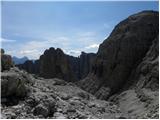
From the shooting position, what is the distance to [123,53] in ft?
195

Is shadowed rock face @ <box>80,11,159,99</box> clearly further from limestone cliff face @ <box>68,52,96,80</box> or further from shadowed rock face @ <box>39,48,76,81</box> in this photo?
limestone cliff face @ <box>68,52,96,80</box>

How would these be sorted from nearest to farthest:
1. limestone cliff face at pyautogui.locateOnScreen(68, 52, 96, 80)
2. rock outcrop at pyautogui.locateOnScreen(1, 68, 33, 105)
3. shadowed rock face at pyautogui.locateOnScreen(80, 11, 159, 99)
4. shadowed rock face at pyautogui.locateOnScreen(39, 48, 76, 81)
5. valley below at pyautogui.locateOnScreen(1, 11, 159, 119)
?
rock outcrop at pyautogui.locateOnScreen(1, 68, 33, 105) < valley below at pyautogui.locateOnScreen(1, 11, 159, 119) < shadowed rock face at pyautogui.locateOnScreen(80, 11, 159, 99) < shadowed rock face at pyautogui.locateOnScreen(39, 48, 76, 81) < limestone cliff face at pyautogui.locateOnScreen(68, 52, 96, 80)

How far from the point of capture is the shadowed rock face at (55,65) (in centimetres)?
7544

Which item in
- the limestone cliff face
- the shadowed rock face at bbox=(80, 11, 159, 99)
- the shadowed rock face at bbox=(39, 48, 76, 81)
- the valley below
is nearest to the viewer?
the valley below

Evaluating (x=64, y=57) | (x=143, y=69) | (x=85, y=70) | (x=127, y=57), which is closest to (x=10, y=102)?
(x=143, y=69)

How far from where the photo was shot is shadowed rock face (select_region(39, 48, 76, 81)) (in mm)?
75438

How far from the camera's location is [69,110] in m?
25.2

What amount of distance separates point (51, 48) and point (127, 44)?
23.0 m

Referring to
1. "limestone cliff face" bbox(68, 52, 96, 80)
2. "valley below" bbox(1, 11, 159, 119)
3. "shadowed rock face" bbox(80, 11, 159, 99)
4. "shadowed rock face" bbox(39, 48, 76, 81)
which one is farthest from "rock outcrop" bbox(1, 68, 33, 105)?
"limestone cliff face" bbox(68, 52, 96, 80)

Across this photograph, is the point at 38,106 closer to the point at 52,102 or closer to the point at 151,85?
the point at 52,102

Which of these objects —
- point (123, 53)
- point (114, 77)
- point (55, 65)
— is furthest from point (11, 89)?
point (55, 65)

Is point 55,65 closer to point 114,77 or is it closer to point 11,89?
point 114,77

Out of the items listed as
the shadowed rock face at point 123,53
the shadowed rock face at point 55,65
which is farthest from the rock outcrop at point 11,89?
the shadowed rock face at point 55,65

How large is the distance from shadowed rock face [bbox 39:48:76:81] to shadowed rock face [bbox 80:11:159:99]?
→ 1200 cm
